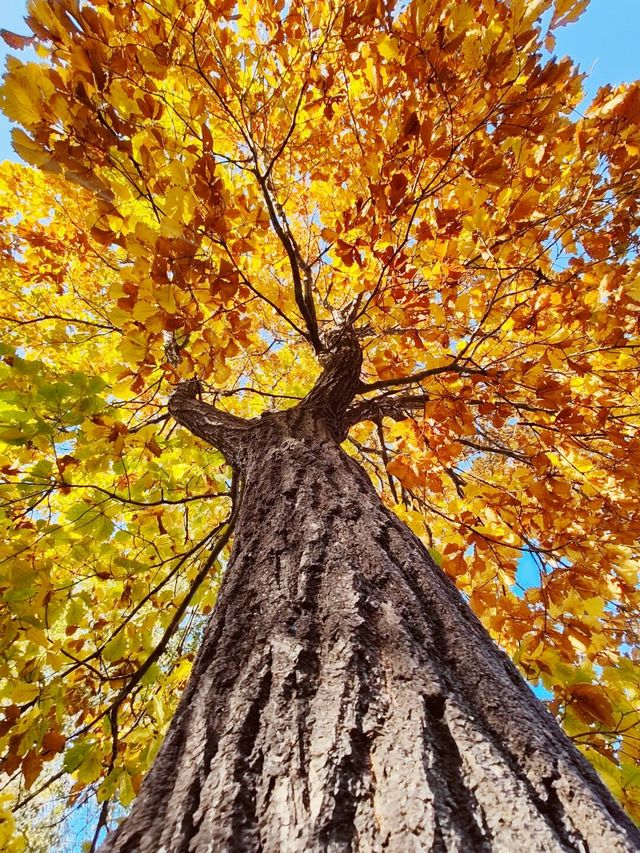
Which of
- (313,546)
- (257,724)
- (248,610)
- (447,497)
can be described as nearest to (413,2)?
(313,546)

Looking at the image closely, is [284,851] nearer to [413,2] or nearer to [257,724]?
[257,724]

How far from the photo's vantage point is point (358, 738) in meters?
0.64

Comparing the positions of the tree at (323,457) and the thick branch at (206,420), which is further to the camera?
the thick branch at (206,420)

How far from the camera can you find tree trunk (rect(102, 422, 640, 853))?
20.7 inches

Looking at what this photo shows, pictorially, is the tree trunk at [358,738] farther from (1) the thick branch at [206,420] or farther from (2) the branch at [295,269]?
(2) the branch at [295,269]

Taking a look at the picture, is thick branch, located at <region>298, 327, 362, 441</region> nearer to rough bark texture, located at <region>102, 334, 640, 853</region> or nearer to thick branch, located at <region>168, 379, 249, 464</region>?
thick branch, located at <region>168, 379, 249, 464</region>

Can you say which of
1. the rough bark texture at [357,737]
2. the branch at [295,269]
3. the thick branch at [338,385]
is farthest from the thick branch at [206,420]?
the rough bark texture at [357,737]

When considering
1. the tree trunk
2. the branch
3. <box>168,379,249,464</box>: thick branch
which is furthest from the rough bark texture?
the branch

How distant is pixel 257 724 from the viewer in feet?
2.33

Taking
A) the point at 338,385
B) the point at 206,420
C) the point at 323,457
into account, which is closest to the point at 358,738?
the point at 323,457

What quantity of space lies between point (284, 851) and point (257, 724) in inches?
8.4

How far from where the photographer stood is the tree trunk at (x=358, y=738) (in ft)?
1.73

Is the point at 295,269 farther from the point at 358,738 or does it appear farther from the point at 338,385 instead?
the point at 358,738

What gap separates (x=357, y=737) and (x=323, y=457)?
3.88 ft
